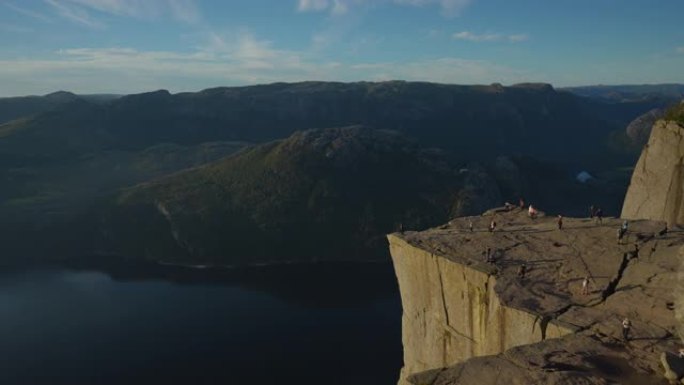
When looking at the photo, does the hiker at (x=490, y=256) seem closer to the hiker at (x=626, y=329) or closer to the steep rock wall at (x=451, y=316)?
the steep rock wall at (x=451, y=316)

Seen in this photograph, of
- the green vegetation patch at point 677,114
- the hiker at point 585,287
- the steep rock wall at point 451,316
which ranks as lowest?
the steep rock wall at point 451,316

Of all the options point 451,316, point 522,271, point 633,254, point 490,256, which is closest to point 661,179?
point 633,254

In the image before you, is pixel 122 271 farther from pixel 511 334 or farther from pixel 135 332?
pixel 511 334

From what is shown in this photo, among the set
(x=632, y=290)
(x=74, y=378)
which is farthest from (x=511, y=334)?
(x=74, y=378)

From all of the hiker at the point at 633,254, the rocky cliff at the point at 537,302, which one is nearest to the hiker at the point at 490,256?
the rocky cliff at the point at 537,302

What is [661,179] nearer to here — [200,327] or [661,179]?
[661,179]

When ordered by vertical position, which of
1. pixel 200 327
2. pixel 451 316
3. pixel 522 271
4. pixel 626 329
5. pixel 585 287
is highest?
pixel 522 271

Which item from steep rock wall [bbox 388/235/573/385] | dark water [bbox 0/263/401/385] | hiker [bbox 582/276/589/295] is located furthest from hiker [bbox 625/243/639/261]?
dark water [bbox 0/263/401/385]
